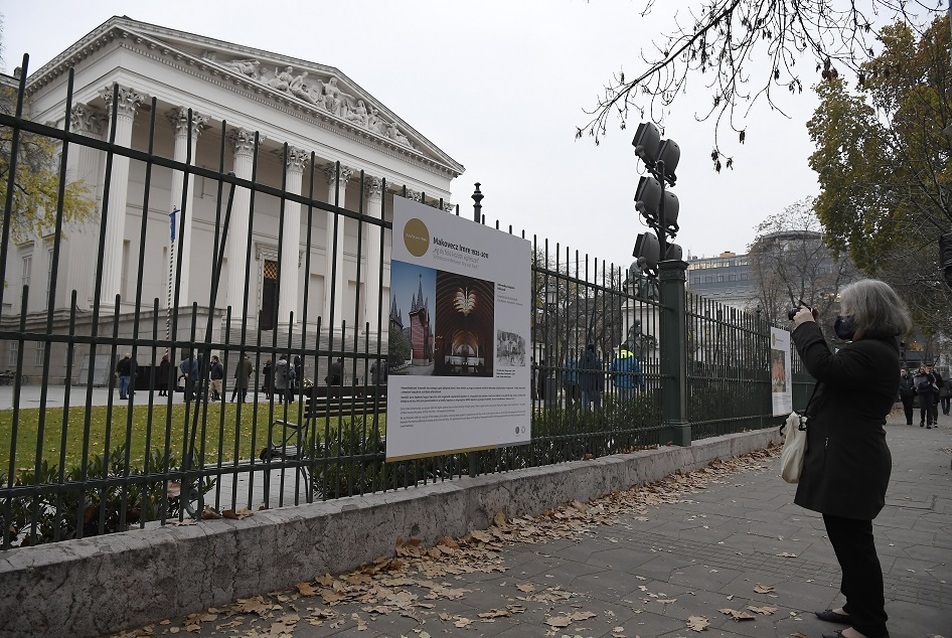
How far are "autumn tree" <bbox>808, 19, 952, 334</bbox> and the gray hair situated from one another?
824 cm

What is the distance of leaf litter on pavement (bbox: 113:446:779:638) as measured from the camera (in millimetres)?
3561

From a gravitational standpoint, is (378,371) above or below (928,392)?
above

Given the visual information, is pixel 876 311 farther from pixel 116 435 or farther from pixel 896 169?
pixel 896 169

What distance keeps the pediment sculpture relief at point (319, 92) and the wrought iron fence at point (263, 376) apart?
85.3 feet

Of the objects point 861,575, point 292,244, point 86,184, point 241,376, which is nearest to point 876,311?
point 861,575

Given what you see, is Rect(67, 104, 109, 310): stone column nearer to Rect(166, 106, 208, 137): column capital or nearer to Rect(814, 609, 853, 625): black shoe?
Rect(166, 106, 208, 137): column capital

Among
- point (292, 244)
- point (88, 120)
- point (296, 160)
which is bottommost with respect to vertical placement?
point (292, 244)

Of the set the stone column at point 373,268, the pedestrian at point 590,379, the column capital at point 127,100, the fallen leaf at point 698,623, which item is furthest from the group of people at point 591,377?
the column capital at point 127,100

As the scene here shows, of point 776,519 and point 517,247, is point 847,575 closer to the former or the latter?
point 776,519

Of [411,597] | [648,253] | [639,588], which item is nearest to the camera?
[411,597]

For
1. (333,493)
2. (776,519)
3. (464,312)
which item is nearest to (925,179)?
(776,519)

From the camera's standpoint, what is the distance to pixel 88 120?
3259cm

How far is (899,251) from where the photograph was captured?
2012 cm

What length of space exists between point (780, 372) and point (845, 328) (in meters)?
11.2
